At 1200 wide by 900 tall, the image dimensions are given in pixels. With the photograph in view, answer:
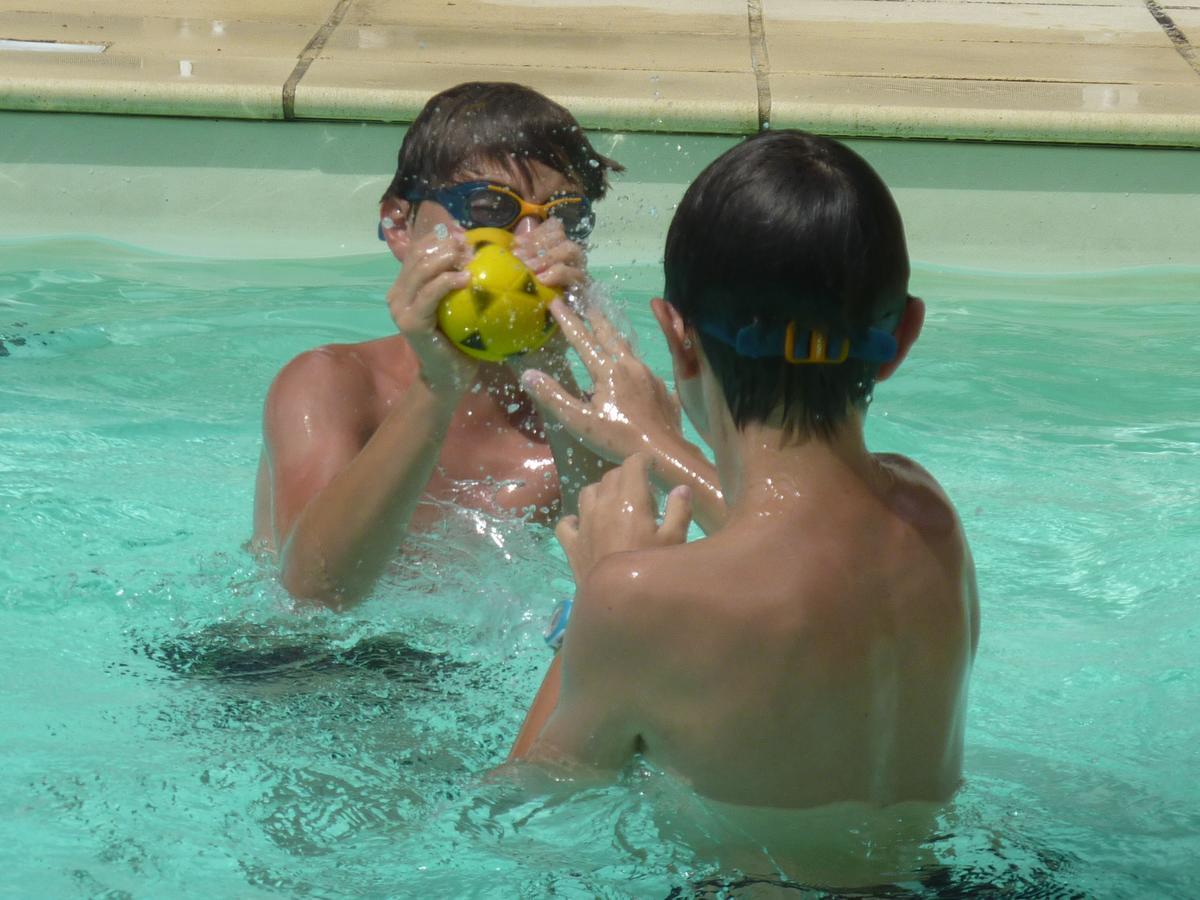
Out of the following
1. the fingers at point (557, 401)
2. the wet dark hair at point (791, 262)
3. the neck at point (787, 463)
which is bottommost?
the fingers at point (557, 401)

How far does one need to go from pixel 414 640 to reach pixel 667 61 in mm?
4400

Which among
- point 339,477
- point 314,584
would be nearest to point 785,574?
point 339,477

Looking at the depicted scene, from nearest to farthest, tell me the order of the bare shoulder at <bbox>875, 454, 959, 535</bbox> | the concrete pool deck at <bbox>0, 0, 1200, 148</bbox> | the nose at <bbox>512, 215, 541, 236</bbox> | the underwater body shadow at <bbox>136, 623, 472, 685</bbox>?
the bare shoulder at <bbox>875, 454, 959, 535</bbox>, the nose at <bbox>512, 215, 541, 236</bbox>, the underwater body shadow at <bbox>136, 623, 472, 685</bbox>, the concrete pool deck at <bbox>0, 0, 1200, 148</bbox>

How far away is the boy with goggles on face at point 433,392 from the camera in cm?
276

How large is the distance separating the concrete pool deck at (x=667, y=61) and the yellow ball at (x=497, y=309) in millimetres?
3655

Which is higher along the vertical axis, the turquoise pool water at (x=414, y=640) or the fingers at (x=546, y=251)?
the fingers at (x=546, y=251)

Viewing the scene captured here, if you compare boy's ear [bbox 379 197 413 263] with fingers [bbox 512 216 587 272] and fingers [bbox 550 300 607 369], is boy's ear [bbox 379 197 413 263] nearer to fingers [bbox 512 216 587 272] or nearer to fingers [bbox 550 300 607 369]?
fingers [bbox 512 216 587 272]

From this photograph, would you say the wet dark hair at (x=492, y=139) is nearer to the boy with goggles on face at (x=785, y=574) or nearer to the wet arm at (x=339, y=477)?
the wet arm at (x=339, y=477)

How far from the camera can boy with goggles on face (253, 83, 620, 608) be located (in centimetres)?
276

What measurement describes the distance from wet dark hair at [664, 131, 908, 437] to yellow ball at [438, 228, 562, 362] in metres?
0.62

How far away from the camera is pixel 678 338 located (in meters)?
2.13

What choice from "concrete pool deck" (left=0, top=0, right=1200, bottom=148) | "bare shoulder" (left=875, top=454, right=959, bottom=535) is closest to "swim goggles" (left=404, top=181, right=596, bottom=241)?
"bare shoulder" (left=875, top=454, right=959, bottom=535)

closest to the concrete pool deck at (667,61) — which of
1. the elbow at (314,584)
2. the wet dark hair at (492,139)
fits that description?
the wet dark hair at (492,139)

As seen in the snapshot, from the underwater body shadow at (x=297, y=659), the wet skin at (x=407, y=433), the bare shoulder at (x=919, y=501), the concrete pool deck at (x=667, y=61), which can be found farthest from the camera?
the concrete pool deck at (x=667, y=61)
